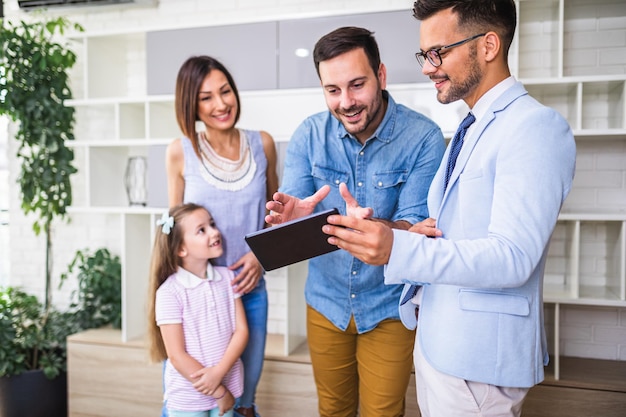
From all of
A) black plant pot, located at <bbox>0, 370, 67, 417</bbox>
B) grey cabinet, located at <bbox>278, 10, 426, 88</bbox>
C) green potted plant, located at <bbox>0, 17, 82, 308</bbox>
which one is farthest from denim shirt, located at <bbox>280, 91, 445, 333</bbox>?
black plant pot, located at <bbox>0, 370, 67, 417</bbox>

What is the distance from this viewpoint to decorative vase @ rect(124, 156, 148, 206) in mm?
3082

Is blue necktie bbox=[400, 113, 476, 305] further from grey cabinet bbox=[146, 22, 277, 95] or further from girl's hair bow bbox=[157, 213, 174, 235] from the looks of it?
grey cabinet bbox=[146, 22, 277, 95]

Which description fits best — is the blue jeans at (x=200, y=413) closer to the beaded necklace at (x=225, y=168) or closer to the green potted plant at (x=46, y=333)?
the beaded necklace at (x=225, y=168)

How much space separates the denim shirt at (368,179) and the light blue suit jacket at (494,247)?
0.43 m

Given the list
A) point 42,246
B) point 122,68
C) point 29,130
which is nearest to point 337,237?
point 29,130

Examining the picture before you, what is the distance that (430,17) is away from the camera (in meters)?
1.30

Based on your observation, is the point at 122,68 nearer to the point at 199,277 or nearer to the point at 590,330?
the point at 199,277

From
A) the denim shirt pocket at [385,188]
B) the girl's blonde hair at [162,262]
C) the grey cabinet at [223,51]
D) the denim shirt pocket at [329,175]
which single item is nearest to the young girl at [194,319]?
the girl's blonde hair at [162,262]

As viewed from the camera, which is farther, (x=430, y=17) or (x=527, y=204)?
(x=430, y=17)

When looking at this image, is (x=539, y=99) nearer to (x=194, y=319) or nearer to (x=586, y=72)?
(x=586, y=72)

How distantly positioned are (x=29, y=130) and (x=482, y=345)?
267cm

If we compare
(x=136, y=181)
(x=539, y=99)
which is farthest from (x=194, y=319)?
(x=539, y=99)

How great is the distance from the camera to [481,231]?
4.00 feet

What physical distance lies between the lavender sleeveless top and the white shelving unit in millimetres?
534
